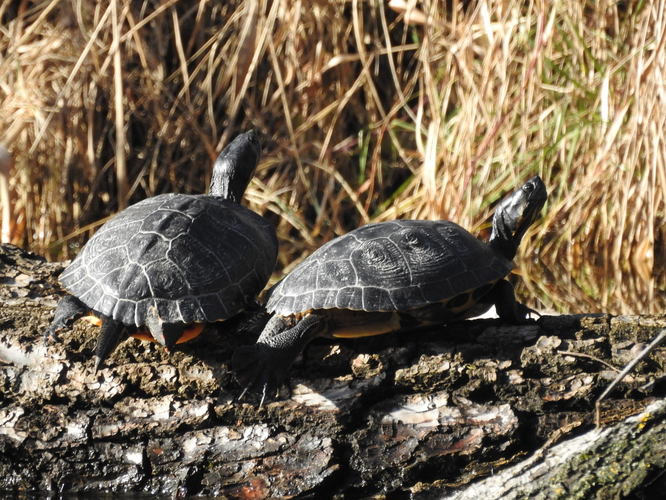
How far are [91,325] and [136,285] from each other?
0.24 meters

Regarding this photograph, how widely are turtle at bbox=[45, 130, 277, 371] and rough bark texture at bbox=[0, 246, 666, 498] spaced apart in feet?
0.36

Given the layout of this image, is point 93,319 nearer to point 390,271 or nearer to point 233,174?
point 390,271

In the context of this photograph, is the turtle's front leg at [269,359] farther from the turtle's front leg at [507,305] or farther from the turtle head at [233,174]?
the turtle head at [233,174]

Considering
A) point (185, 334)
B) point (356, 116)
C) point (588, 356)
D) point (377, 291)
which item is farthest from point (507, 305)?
point (356, 116)

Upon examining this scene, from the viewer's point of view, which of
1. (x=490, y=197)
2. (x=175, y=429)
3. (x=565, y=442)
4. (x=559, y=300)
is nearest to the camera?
(x=565, y=442)

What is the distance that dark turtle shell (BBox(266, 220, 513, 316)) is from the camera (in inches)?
94.3

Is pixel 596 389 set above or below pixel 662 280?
above

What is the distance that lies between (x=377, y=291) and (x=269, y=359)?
0.36 metres

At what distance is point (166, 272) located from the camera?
2457 mm

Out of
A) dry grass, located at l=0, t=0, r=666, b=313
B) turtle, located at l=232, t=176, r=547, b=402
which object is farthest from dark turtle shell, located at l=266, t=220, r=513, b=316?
dry grass, located at l=0, t=0, r=666, b=313

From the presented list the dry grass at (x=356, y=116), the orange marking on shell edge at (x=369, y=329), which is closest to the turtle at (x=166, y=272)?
the orange marking on shell edge at (x=369, y=329)

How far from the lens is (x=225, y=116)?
5.61 meters

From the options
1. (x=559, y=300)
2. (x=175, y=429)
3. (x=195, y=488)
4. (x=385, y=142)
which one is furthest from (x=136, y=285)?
(x=385, y=142)

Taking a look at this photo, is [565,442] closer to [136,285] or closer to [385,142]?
[136,285]
